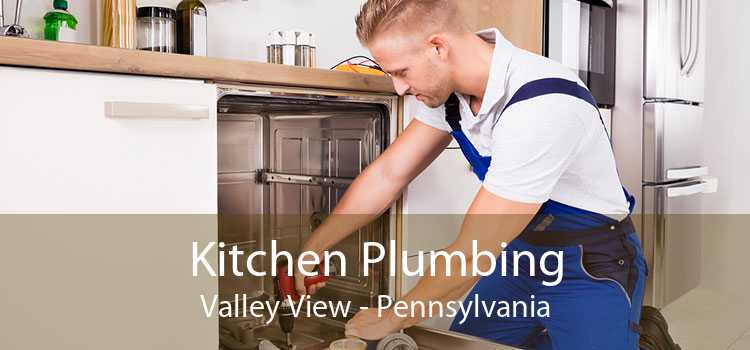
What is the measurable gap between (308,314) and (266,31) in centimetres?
77

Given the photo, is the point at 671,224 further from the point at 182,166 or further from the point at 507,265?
the point at 182,166

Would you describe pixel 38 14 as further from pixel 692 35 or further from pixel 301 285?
pixel 692 35

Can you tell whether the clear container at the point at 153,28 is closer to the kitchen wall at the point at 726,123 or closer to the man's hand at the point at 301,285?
the man's hand at the point at 301,285

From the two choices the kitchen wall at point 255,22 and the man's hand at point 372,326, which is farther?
the kitchen wall at point 255,22

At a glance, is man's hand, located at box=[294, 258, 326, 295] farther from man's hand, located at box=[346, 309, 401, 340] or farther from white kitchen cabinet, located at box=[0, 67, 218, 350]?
white kitchen cabinet, located at box=[0, 67, 218, 350]

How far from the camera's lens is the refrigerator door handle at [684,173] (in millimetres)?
2867

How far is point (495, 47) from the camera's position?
1.34 metres

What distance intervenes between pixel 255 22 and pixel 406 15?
742mm

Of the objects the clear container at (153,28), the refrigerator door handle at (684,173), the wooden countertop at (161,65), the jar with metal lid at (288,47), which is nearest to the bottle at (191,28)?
the clear container at (153,28)

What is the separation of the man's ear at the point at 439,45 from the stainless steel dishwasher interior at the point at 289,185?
1.24 ft

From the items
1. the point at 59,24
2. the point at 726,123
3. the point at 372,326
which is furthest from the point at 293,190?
the point at 726,123

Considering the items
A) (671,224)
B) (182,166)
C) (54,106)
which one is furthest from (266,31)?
(671,224)

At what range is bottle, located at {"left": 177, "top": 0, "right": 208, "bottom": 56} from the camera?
155 centimetres

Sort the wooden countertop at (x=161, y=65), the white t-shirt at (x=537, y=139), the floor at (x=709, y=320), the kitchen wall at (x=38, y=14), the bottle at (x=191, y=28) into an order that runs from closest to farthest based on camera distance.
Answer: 1. the wooden countertop at (x=161, y=65)
2. the white t-shirt at (x=537, y=139)
3. the kitchen wall at (x=38, y=14)
4. the bottle at (x=191, y=28)
5. the floor at (x=709, y=320)
